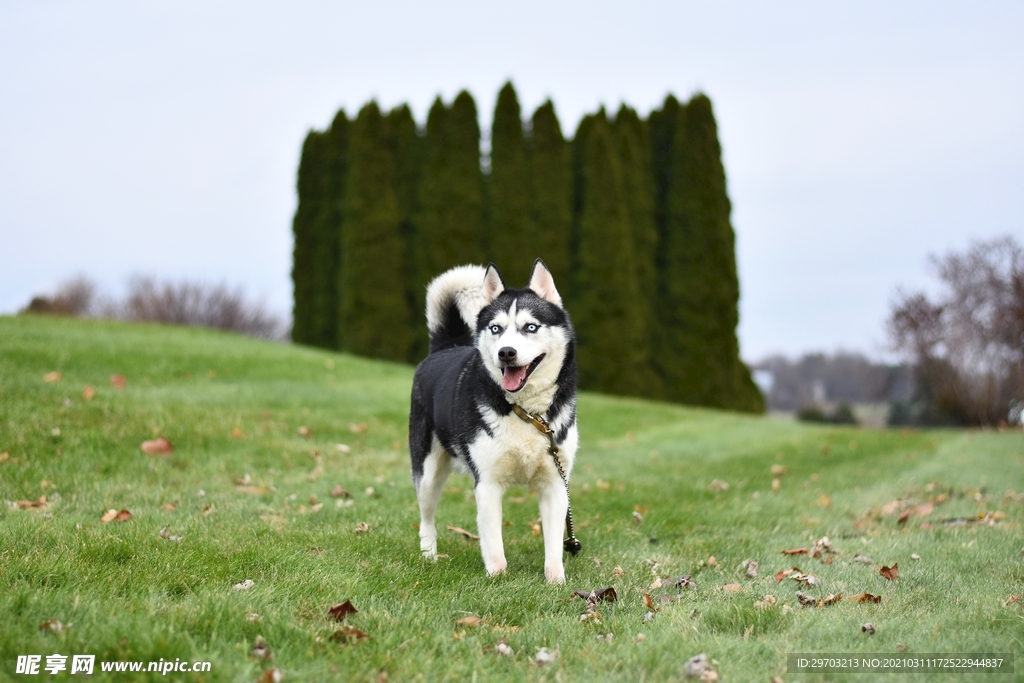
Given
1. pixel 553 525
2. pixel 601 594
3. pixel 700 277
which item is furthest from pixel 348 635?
pixel 700 277

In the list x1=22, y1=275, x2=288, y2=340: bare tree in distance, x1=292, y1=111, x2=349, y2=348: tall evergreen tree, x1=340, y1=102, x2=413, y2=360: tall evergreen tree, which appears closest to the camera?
x1=340, y1=102, x2=413, y2=360: tall evergreen tree

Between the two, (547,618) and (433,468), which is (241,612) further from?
(433,468)

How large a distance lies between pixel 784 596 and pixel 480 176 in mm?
19451

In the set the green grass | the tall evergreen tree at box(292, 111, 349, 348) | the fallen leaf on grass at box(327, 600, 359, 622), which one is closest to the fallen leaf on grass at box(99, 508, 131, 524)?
the green grass

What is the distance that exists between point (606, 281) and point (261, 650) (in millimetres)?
19233

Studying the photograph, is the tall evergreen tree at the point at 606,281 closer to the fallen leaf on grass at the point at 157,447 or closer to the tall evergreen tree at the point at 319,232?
the tall evergreen tree at the point at 319,232

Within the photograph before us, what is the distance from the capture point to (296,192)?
25.4 metres

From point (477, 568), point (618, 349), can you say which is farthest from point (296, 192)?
point (477, 568)

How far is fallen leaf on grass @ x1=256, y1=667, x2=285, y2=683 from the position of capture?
8.75ft

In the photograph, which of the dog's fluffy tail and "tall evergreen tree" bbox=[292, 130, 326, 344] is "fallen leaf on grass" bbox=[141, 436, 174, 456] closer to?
the dog's fluffy tail

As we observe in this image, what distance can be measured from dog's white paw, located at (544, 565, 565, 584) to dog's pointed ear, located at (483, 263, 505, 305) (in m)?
1.56

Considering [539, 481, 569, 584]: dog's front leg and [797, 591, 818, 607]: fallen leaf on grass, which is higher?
[539, 481, 569, 584]: dog's front leg

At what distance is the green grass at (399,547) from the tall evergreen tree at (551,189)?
34.7ft

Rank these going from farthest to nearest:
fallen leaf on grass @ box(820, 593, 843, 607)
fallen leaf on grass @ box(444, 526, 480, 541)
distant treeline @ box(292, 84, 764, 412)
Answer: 1. distant treeline @ box(292, 84, 764, 412)
2. fallen leaf on grass @ box(444, 526, 480, 541)
3. fallen leaf on grass @ box(820, 593, 843, 607)
